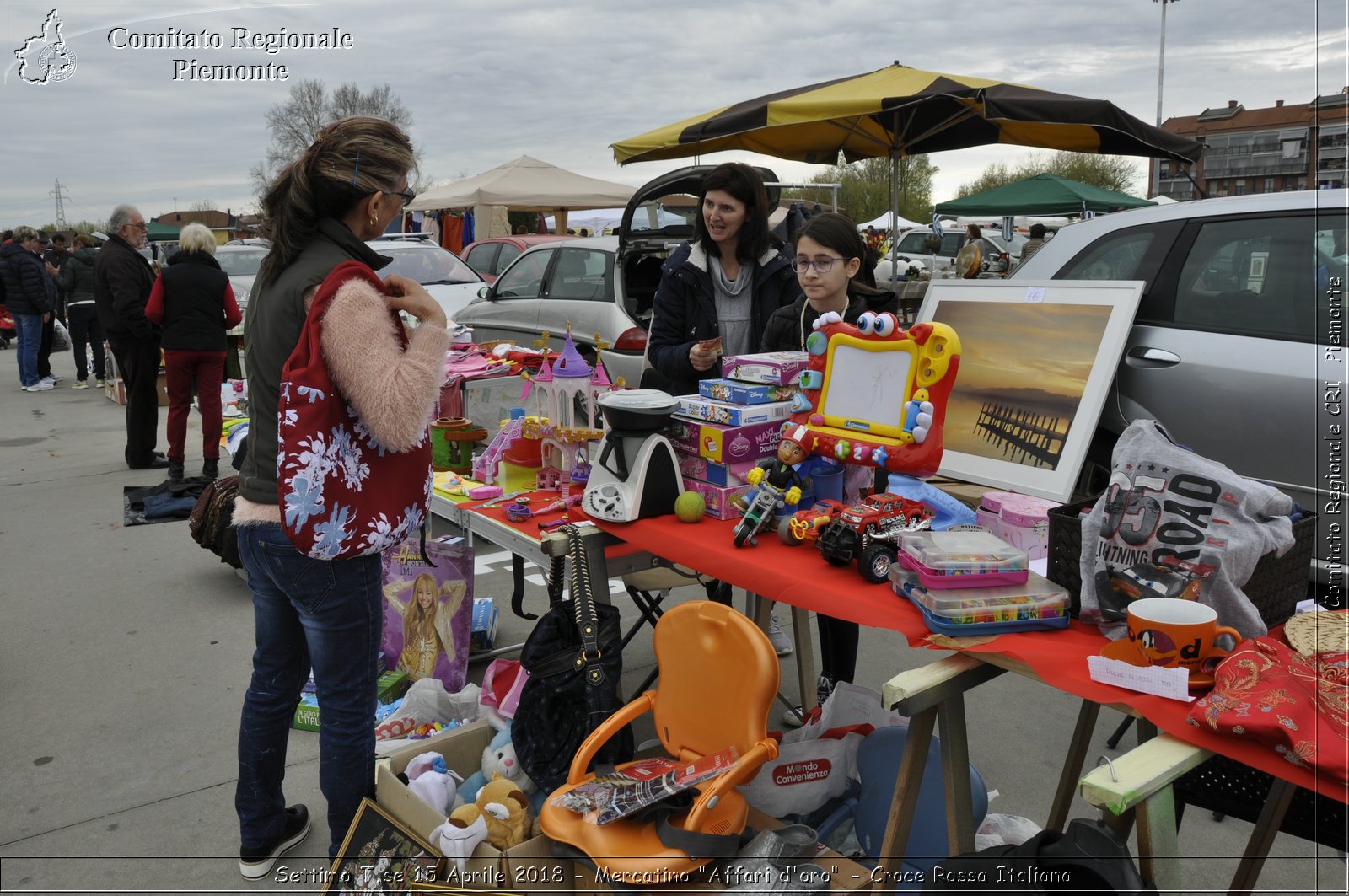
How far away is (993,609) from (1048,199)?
59.9ft

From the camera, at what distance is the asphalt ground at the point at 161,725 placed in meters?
2.61

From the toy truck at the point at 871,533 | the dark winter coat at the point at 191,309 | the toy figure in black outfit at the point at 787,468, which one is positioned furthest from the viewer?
the dark winter coat at the point at 191,309

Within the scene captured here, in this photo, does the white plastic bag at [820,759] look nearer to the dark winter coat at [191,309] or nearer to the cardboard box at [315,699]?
the cardboard box at [315,699]

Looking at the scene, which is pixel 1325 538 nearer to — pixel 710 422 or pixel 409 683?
pixel 710 422

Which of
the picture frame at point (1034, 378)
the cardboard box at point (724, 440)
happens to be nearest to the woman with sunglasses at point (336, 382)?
the cardboard box at point (724, 440)

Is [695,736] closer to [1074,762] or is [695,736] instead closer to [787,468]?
[787,468]

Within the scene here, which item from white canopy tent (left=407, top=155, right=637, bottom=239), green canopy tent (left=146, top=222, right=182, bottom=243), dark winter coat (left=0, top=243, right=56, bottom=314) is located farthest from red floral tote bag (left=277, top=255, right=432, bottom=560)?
green canopy tent (left=146, top=222, right=182, bottom=243)

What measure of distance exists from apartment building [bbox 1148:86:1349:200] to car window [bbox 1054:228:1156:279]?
1.60 feet

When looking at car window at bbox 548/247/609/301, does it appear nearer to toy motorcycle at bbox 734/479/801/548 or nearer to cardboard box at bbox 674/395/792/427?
cardboard box at bbox 674/395/792/427

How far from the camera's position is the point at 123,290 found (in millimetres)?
6762

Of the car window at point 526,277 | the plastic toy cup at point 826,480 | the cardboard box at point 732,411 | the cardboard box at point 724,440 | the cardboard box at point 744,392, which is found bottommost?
the plastic toy cup at point 826,480

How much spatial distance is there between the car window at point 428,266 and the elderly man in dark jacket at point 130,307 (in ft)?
12.1

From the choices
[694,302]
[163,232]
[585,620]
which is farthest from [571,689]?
[163,232]

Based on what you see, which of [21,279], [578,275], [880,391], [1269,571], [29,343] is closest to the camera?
[1269,571]
